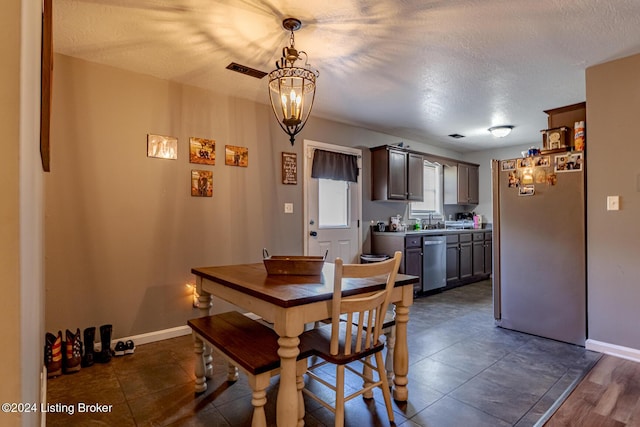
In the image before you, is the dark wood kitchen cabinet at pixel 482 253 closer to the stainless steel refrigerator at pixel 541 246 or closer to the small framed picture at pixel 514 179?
the stainless steel refrigerator at pixel 541 246

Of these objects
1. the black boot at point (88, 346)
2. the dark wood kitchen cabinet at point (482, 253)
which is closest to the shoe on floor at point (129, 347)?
the black boot at point (88, 346)

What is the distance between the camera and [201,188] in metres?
3.29

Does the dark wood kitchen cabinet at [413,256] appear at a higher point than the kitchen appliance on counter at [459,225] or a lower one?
lower

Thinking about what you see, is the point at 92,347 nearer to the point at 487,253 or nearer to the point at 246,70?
the point at 246,70

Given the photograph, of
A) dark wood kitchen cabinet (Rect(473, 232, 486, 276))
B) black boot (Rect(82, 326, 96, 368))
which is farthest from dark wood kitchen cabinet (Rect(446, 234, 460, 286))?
black boot (Rect(82, 326, 96, 368))

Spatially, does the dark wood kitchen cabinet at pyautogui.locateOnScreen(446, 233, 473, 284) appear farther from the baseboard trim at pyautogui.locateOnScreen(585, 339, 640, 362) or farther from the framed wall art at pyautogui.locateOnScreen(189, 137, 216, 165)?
the framed wall art at pyautogui.locateOnScreen(189, 137, 216, 165)

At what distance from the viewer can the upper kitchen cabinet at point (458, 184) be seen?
19.7 ft

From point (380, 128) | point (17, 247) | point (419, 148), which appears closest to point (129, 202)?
point (17, 247)

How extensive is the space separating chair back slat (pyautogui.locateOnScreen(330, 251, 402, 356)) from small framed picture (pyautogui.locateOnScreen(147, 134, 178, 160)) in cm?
233

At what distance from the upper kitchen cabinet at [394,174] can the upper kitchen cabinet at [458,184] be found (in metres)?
1.20

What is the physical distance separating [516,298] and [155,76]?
4098 mm

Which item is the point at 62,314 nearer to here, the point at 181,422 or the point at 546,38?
the point at 181,422

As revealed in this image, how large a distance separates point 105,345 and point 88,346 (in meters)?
0.11

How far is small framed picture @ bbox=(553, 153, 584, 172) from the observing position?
112 inches
